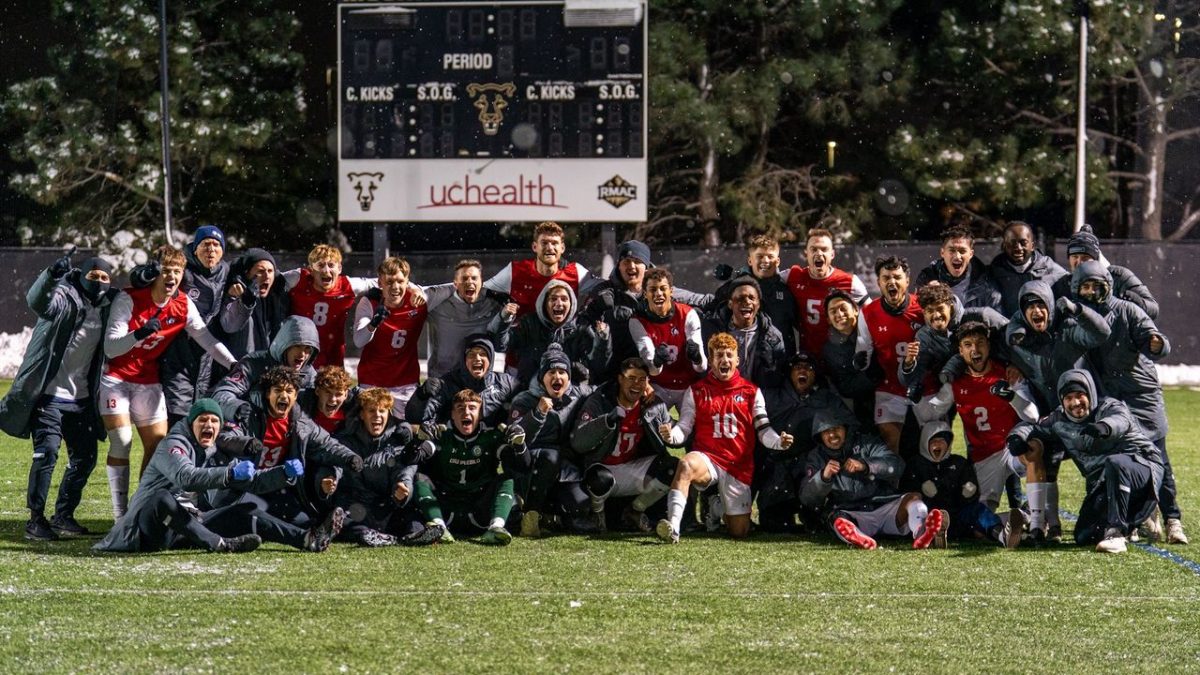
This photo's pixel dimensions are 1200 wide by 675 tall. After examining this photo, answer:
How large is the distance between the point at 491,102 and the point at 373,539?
9868 millimetres

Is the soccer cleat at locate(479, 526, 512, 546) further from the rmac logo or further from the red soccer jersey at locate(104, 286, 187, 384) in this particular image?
the rmac logo

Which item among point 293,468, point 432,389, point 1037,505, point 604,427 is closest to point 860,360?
point 1037,505

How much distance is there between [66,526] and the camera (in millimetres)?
8133

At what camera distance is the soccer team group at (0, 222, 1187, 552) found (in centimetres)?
780

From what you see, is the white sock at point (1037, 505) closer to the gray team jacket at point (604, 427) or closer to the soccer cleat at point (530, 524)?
the gray team jacket at point (604, 427)

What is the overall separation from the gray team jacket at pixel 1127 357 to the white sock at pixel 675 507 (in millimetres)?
2225

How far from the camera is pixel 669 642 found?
5.70 m

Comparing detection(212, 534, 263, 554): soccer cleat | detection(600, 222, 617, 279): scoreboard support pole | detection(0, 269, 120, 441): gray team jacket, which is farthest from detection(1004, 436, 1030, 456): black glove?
detection(600, 222, 617, 279): scoreboard support pole

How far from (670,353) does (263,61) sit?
17405mm

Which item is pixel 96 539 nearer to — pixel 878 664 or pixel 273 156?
pixel 878 664

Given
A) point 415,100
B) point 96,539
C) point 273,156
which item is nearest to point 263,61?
point 273,156

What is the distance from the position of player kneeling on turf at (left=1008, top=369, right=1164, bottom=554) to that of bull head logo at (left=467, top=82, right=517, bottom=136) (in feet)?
32.8

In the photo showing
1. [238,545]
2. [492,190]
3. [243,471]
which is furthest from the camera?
[492,190]

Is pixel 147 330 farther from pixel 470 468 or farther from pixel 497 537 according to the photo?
pixel 497 537
